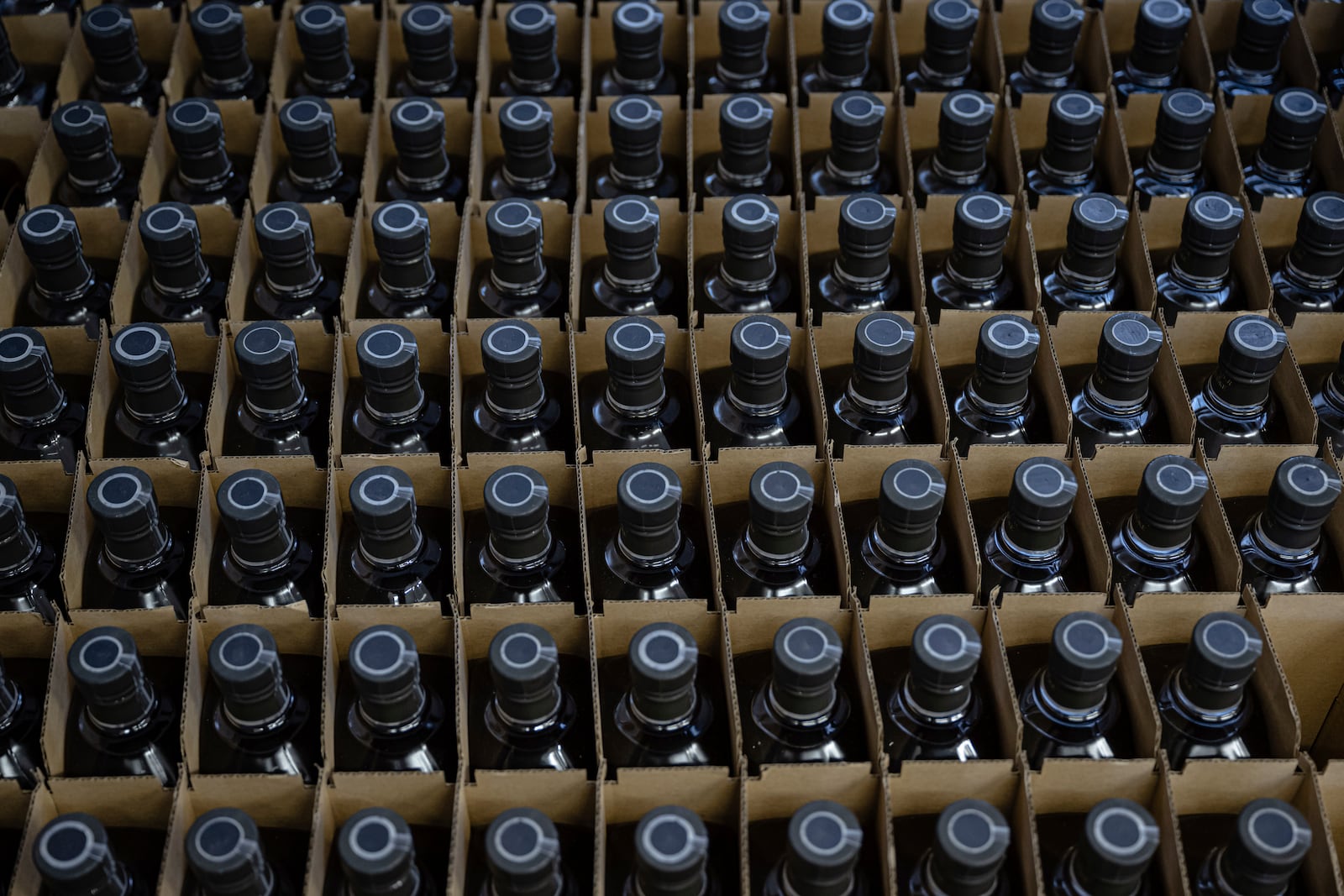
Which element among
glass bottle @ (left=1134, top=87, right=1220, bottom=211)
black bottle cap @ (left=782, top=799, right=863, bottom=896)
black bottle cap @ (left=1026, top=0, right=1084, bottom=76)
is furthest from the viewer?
black bottle cap @ (left=1026, top=0, right=1084, bottom=76)

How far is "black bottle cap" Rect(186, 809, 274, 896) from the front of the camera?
148 centimetres

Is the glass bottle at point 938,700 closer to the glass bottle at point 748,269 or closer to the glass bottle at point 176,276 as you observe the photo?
the glass bottle at point 748,269

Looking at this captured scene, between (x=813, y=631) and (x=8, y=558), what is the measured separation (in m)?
0.89

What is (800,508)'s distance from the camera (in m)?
1.70

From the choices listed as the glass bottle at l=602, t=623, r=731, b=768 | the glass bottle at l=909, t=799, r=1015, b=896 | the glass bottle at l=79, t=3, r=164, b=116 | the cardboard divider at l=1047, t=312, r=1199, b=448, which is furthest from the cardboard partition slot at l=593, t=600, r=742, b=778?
the glass bottle at l=79, t=3, r=164, b=116

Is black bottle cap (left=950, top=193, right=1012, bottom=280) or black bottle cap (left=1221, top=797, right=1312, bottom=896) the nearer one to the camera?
black bottle cap (left=1221, top=797, right=1312, bottom=896)

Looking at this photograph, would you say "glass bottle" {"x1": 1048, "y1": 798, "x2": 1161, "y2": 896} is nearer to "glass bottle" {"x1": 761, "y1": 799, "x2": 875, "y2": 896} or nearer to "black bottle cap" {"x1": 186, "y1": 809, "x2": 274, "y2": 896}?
"glass bottle" {"x1": 761, "y1": 799, "x2": 875, "y2": 896}

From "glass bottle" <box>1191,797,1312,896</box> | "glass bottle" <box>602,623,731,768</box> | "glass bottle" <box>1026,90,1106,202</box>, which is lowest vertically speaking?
"glass bottle" <box>1191,797,1312,896</box>

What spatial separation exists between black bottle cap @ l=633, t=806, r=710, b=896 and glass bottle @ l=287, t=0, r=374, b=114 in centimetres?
117

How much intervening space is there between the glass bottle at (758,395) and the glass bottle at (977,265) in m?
0.23

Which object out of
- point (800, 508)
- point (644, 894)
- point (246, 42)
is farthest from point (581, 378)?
point (246, 42)

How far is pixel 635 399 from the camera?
1.89 meters

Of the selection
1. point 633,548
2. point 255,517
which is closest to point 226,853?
point 255,517

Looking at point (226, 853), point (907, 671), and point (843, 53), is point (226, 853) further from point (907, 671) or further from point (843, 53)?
point (843, 53)
